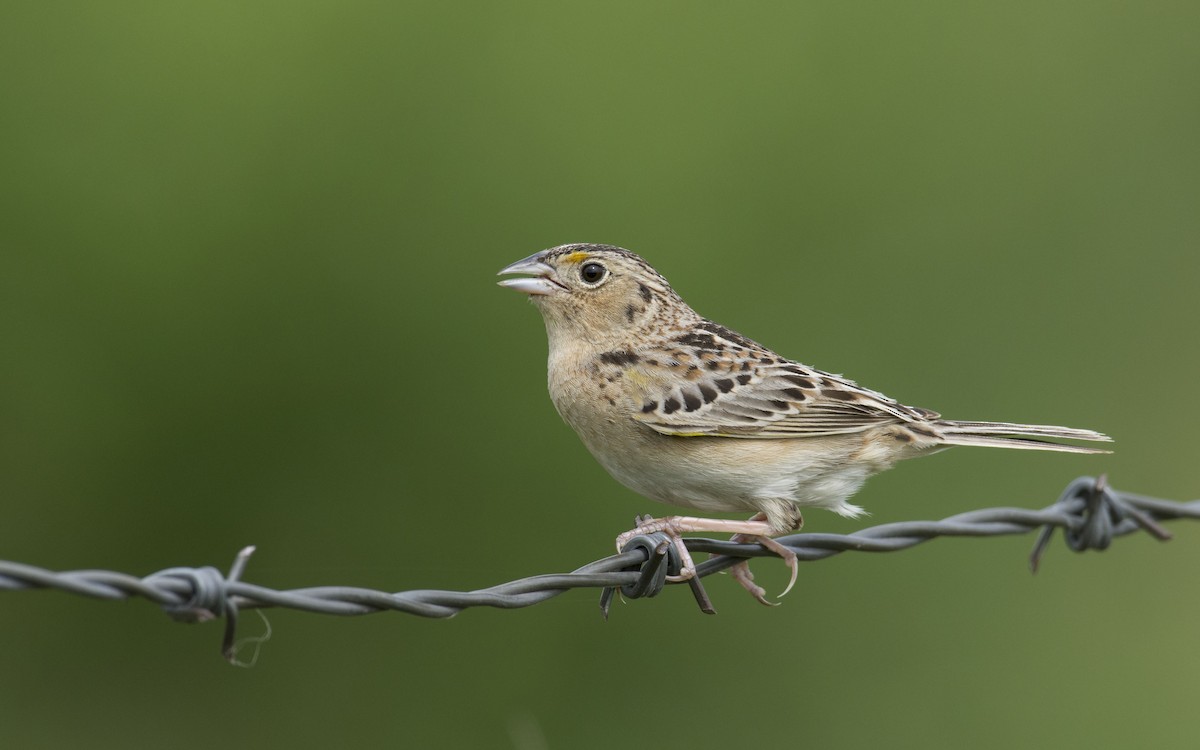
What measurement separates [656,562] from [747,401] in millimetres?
1622

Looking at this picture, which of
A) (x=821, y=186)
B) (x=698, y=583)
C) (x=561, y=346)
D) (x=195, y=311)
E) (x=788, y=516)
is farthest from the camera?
(x=821, y=186)

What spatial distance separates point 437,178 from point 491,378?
4.34 ft

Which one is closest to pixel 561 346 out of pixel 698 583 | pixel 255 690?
pixel 698 583

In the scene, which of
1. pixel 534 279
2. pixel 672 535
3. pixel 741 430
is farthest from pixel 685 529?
pixel 534 279

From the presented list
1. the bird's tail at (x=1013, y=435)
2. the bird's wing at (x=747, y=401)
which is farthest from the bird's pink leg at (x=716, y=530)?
the bird's tail at (x=1013, y=435)

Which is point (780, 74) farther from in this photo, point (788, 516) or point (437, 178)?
point (788, 516)

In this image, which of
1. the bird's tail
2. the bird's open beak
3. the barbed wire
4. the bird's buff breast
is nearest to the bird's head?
the bird's open beak

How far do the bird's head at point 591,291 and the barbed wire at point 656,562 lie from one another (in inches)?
70.9

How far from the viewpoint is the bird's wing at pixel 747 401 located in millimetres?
5469

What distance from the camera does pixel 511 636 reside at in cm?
859

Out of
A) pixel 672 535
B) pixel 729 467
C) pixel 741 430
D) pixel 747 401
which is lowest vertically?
pixel 672 535

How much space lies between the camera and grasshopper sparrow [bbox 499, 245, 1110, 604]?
542 cm

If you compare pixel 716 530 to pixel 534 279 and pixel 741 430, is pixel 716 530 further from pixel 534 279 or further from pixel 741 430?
pixel 534 279

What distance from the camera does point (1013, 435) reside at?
209 inches
